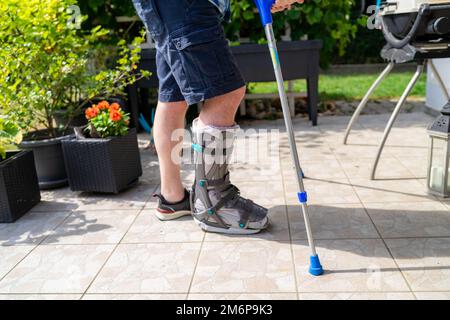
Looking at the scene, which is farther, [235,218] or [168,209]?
[168,209]

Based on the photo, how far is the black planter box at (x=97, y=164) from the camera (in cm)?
258

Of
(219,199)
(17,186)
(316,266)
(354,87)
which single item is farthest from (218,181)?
(354,87)

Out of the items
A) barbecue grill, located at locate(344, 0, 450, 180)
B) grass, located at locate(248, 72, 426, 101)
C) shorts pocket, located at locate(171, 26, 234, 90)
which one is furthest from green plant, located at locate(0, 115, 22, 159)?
grass, located at locate(248, 72, 426, 101)

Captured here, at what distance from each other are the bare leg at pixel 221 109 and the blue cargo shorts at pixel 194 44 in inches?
2.0

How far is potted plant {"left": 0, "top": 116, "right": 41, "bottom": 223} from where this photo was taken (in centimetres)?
234

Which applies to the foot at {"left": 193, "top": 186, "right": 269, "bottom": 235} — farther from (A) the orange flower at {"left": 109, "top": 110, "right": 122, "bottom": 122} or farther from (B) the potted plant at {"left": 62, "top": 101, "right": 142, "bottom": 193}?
(A) the orange flower at {"left": 109, "top": 110, "right": 122, "bottom": 122}

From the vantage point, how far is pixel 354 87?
20.4 ft

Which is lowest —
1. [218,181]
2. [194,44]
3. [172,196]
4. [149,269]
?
[149,269]

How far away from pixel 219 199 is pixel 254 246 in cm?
28

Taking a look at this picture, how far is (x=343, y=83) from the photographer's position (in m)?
6.63

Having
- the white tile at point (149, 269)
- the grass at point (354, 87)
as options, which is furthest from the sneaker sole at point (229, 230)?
the grass at point (354, 87)

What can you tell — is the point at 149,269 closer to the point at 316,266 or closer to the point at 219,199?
the point at 219,199

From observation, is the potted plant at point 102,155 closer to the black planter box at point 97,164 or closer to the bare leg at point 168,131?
the black planter box at point 97,164
